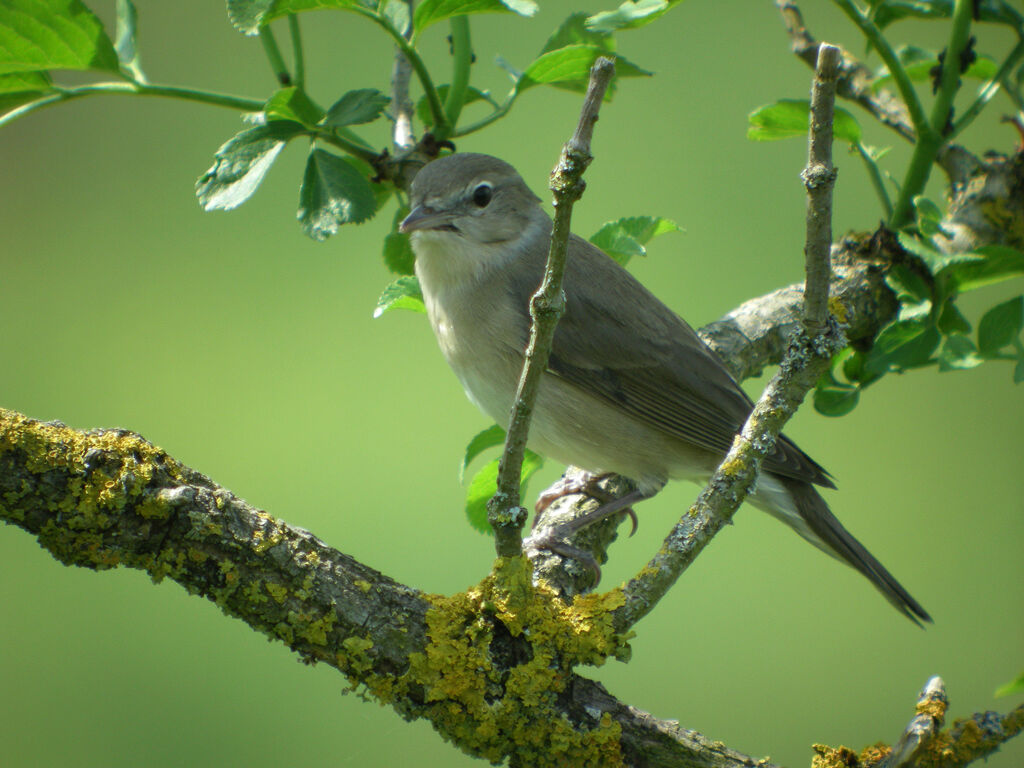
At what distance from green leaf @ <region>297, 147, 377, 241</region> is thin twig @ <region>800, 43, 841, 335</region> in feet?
2.96

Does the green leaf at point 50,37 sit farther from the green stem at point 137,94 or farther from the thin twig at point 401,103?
the thin twig at point 401,103

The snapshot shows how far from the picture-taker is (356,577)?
141 cm

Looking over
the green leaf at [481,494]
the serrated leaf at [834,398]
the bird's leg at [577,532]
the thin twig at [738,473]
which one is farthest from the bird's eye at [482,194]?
the thin twig at [738,473]

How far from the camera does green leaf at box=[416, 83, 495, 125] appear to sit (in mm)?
2055

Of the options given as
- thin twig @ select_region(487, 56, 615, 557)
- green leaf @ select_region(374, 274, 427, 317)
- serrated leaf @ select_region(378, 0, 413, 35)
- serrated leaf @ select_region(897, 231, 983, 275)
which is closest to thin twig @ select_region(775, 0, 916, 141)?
serrated leaf @ select_region(897, 231, 983, 275)

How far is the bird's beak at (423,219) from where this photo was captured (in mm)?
2072

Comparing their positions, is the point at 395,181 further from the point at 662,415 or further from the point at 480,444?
the point at 662,415

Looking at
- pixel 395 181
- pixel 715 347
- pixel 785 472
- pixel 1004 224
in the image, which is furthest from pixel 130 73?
pixel 1004 224

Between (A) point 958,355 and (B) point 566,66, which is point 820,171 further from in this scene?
(A) point 958,355

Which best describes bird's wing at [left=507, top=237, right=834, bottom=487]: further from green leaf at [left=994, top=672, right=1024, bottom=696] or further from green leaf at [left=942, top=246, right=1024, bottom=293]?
green leaf at [left=994, top=672, right=1024, bottom=696]

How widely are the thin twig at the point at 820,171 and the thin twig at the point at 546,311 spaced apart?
0.30m

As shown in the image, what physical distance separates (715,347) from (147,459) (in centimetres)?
182

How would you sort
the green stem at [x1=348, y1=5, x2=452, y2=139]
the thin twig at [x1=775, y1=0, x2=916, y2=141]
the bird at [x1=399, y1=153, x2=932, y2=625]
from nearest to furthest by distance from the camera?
1. the green stem at [x1=348, y1=5, x2=452, y2=139]
2. the bird at [x1=399, y1=153, x2=932, y2=625]
3. the thin twig at [x1=775, y1=0, x2=916, y2=141]

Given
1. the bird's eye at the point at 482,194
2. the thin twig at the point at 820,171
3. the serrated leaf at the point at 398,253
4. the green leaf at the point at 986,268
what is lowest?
the thin twig at the point at 820,171
